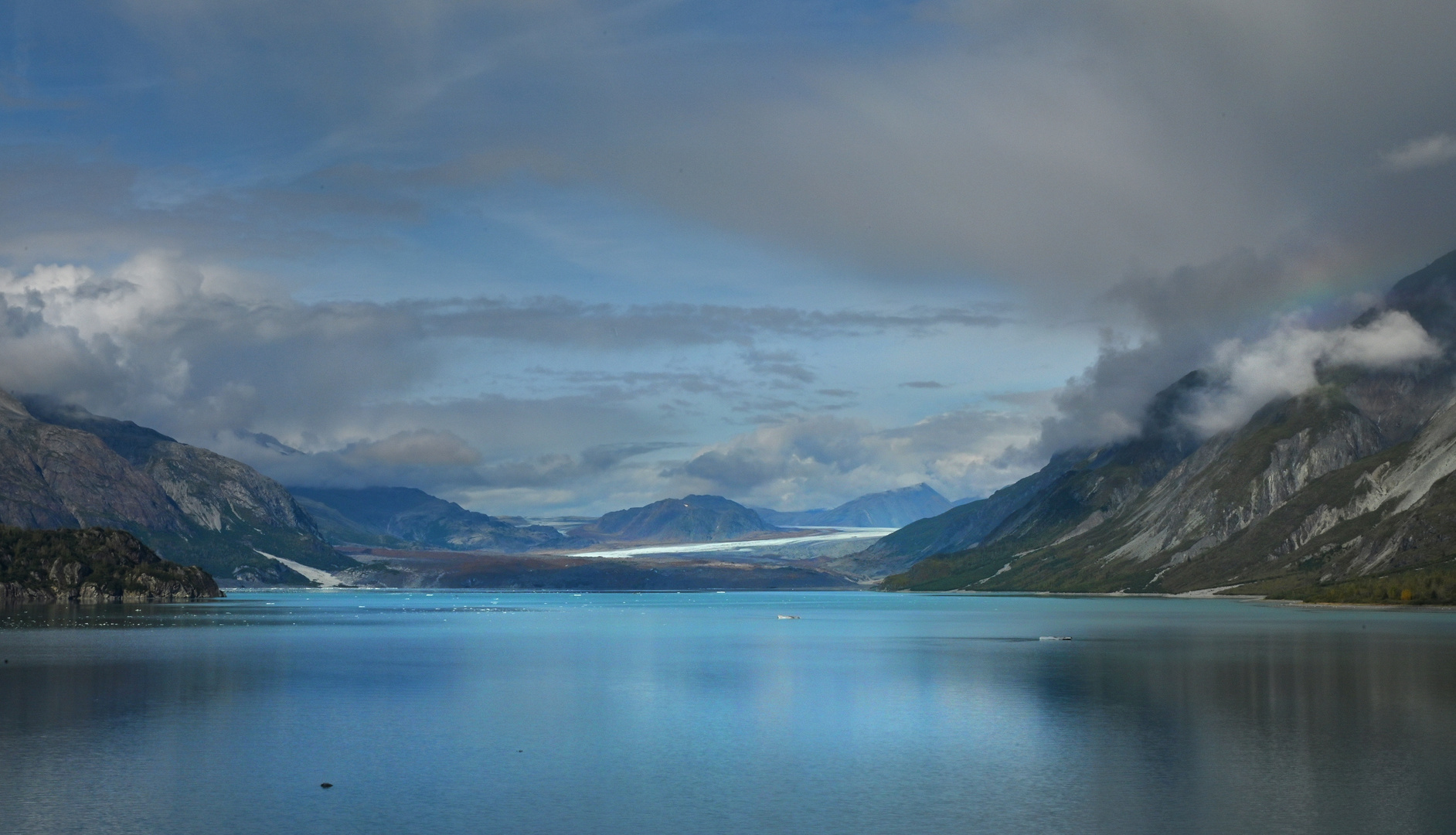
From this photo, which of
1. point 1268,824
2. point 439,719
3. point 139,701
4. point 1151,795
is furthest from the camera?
point 139,701

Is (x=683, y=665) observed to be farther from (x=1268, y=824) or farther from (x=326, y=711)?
(x=1268, y=824)

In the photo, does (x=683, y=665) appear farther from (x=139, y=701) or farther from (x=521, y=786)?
(x=521, y=786)

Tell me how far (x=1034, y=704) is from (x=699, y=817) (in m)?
39.1

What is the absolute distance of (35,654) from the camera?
375ft

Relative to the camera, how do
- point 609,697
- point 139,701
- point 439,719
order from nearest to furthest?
point 439,719
point 139,701
point 609,697

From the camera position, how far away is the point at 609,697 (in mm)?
86125

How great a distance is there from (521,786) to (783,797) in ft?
36.8

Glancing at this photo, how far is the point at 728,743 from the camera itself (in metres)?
64.7

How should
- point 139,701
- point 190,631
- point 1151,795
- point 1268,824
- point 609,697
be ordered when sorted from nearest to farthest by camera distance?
point 1268,824 → point 1151,795 → point 139,701 → point 609,697 → point 190,631

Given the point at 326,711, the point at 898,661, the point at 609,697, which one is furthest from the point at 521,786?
the point at 898,661

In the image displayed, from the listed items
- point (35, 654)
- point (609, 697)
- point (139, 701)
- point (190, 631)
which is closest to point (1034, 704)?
point (609, 697)

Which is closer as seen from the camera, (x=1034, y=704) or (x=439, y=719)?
(x=439, y=719)

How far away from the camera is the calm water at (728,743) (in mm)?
46156

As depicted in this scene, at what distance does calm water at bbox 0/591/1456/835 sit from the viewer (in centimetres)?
4616
